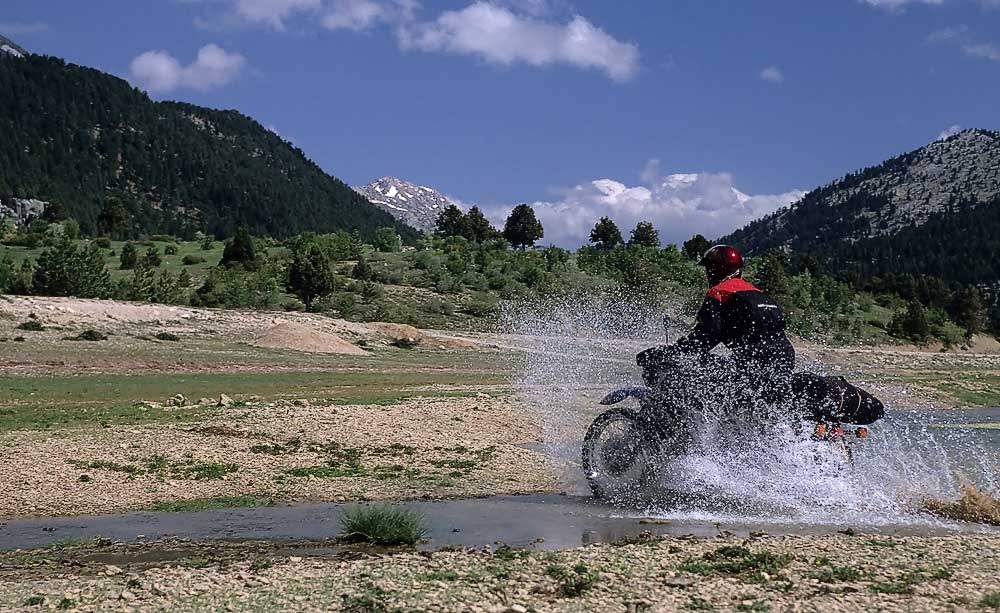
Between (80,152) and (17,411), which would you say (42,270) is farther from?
(80,152)

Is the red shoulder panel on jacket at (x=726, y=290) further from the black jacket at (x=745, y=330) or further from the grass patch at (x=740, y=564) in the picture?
the grass patch at (x=740, y=564)

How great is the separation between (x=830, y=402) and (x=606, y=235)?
108422 mm

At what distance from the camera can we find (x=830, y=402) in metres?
9.41

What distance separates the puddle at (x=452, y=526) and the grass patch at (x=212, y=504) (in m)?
0.20

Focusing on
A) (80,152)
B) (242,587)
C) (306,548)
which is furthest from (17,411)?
(80,152)

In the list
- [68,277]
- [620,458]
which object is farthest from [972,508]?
[68,277]

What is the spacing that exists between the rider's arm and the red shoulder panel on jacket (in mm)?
31

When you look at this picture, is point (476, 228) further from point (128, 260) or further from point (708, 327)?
point (708, 327)

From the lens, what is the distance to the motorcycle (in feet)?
31.0

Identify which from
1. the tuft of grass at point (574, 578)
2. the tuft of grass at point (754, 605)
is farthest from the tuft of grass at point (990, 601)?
the tuft of grass at point (574, 578)

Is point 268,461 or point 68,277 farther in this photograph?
point 68,277

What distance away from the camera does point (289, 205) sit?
198 m

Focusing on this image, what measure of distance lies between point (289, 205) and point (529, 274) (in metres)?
126

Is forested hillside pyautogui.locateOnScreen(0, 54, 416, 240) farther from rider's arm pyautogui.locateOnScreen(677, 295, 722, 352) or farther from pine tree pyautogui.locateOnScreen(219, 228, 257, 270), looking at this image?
rider's arm pyautogui.locateOnScreen(677, 295, 722, 352)
